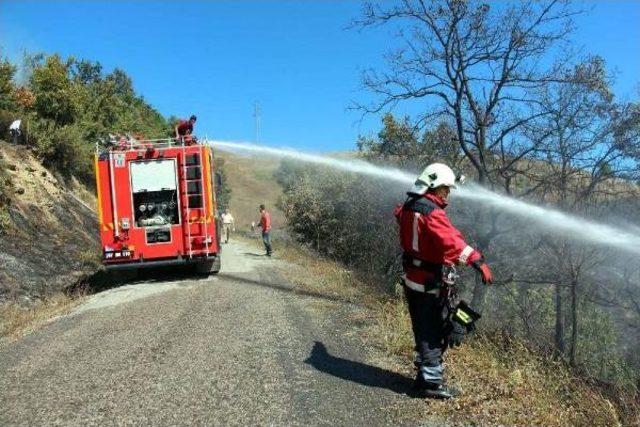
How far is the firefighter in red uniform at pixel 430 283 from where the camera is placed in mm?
4750

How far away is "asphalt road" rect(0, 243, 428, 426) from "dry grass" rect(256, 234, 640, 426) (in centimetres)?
37

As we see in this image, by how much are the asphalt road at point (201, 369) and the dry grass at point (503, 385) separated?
369 millimetres

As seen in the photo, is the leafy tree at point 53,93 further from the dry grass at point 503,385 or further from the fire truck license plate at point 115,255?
the dry grass at point 503,385

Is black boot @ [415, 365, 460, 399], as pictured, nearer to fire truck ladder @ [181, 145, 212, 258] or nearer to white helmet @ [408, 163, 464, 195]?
white helmet @ [408, 163, 464, 195]

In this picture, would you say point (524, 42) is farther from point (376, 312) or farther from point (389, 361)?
point (389, 361)

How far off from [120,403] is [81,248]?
435 inches

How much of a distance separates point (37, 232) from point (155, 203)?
14.2ft

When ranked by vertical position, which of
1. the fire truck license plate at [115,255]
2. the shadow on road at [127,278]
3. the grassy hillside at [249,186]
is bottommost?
the grassy hillside at [249,186]

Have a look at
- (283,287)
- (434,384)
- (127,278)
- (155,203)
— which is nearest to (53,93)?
(127,278)

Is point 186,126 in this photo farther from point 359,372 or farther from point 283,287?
point 359,372

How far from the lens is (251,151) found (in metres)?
13.2

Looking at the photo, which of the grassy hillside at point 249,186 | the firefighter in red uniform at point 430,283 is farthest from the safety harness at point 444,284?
the grassy hillside at point 249,186

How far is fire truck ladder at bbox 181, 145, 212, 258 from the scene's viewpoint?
1189 cm

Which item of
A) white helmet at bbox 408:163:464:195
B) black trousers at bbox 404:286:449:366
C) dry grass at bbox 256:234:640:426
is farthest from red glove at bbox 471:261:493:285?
dry grass at bbox 256:234:640:426
